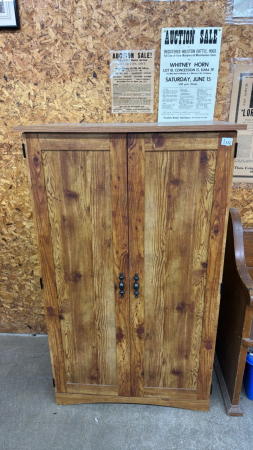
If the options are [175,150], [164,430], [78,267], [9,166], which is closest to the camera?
[175,150]

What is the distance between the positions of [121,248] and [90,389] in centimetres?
94

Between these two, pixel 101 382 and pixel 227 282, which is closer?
pixel 101 382

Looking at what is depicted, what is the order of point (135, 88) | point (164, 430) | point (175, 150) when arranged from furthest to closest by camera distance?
point (135, 88), point (164, 430), point (175, 150)

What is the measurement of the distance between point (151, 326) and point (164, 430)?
1.98 feet

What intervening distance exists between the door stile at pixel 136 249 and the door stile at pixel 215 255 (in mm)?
331

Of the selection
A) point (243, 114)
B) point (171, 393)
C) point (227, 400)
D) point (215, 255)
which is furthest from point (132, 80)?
point (227, 400)

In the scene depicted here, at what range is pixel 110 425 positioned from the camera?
1654 millimetres

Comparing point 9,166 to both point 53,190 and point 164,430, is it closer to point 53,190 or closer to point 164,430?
point 53,190

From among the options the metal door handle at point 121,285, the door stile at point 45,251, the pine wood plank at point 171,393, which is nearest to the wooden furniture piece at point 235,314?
the pine wood plank at point 171,393

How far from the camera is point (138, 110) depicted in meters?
1.81

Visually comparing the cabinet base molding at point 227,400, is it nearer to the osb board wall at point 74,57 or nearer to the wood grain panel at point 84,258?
the wood grain panel at point 84,258

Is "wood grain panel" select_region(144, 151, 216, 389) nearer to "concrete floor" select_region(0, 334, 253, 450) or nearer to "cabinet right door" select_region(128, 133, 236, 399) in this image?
"cabinet right door" select_region(128, 133, 236, 399)

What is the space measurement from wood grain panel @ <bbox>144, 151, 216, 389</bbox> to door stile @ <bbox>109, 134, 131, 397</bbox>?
0.35ft

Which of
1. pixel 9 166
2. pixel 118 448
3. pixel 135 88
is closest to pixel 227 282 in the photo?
pixel 118 448
